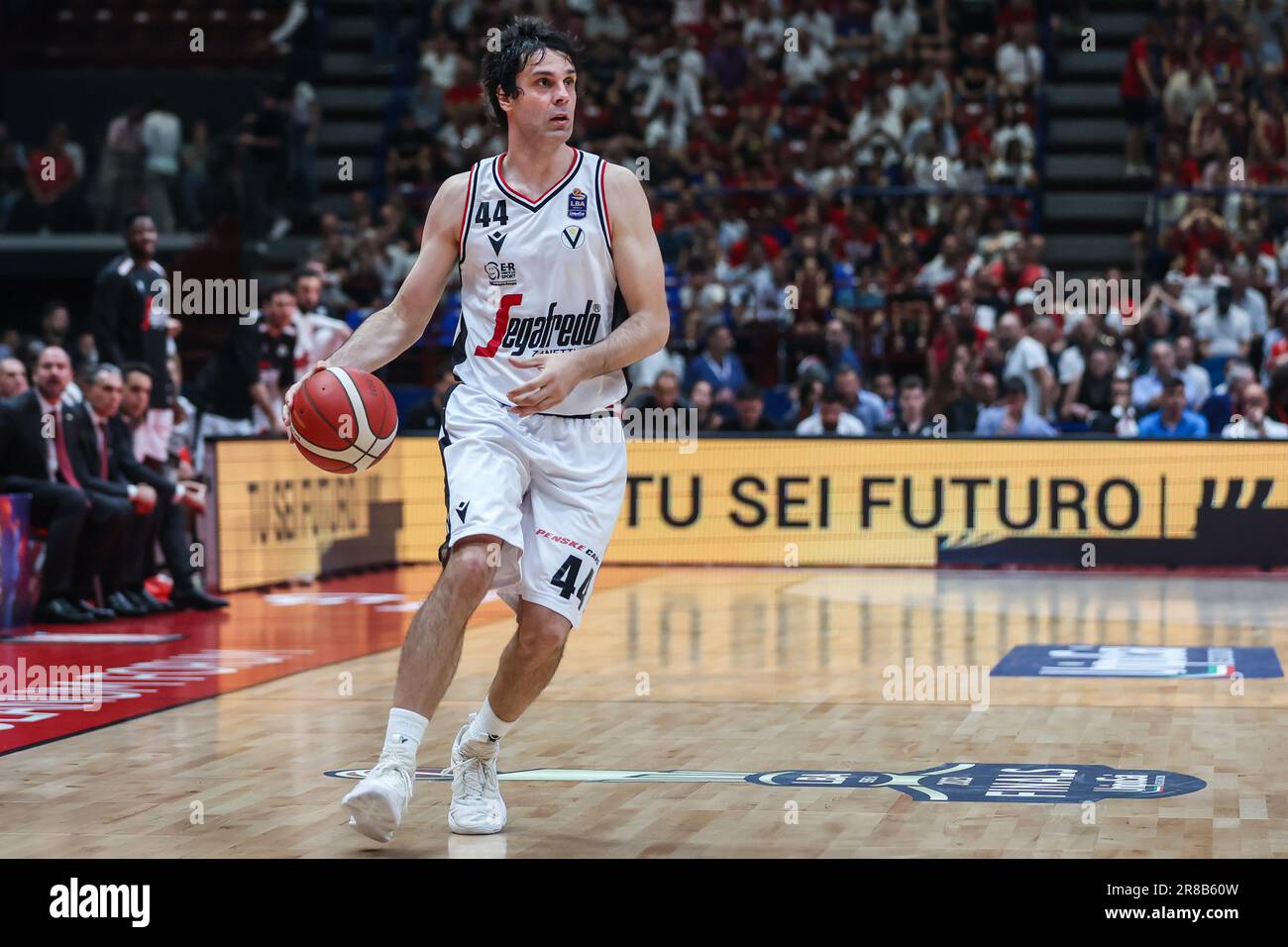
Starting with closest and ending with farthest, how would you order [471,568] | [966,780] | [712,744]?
[471,568] → [966,780] → [712,744]

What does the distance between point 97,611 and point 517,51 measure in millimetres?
7727

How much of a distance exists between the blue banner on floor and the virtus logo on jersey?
469 centimetres

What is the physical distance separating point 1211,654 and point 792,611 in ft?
10.7

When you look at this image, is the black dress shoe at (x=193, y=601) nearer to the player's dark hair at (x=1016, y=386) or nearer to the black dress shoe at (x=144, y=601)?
the black dress shoe at (x=144, y=601)

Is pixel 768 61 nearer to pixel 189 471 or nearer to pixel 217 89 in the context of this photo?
pixel 217 89

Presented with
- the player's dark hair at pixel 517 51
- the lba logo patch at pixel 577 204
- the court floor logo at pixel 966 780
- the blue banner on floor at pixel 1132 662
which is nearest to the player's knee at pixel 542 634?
the court floor logo at pixel 966 780

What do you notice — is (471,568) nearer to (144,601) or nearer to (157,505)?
(144,601)

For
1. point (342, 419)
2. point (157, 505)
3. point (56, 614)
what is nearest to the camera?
point (342, 419)

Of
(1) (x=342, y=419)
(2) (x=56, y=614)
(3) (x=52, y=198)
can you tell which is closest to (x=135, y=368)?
(2) (x=56, y=614)

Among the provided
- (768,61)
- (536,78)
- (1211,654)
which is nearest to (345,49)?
(768,61)

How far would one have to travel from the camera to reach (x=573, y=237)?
5.98 meters

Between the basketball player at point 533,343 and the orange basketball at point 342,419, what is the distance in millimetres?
79

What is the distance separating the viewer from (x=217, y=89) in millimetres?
26469

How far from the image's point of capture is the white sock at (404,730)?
18.2 feet
